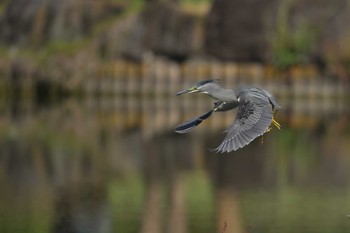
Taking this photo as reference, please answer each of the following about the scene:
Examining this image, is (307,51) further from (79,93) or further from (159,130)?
(159,130)

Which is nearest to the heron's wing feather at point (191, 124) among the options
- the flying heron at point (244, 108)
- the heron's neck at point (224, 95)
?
the flying heron at point (244, 108)

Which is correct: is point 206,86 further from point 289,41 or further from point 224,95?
point 289,41

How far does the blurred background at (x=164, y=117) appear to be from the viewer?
1585 centimetres

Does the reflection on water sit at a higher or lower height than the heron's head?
lower

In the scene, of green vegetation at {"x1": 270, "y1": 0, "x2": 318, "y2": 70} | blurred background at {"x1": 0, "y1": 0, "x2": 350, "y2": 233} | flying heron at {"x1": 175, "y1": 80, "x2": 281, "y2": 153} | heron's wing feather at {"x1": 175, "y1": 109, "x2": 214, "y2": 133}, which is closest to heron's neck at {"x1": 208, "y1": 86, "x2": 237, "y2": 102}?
flying heron at {"x1": 175, "y1": 80, "x2": 281, "y2": 153}

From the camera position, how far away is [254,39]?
37.8 metres

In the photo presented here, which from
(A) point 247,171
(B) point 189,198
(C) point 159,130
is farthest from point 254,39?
(B) point 189,198

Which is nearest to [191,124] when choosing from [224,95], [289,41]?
[224,95]

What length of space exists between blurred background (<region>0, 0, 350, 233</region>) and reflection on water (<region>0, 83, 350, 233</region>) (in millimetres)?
37

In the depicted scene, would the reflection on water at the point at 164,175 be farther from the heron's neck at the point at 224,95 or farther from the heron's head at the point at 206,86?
the heron's head at the point at 206,86

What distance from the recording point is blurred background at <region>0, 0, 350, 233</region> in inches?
624

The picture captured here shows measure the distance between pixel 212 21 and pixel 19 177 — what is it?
62.5 feet

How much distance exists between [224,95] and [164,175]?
10.4m

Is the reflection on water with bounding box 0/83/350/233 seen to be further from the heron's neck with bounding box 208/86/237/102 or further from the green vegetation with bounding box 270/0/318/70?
the green vegetation with bounding box 270/0/318/70
